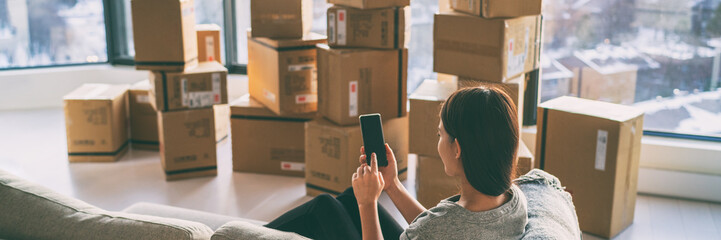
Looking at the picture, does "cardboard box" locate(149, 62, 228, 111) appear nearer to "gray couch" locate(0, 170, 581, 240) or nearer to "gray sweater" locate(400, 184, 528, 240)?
"gray couch" locate(0, 170, 581, 240)

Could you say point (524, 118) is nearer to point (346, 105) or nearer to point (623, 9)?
point (623, 9)

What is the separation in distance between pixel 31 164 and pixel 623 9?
3431 millimetres

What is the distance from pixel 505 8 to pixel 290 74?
1218 mm

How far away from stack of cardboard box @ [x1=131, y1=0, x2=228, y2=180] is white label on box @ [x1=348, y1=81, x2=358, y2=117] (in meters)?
0.79

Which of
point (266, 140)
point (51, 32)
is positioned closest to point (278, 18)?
point (266, 140)

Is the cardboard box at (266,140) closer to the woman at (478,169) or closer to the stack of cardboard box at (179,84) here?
the stack of cardboard box at (179,84)

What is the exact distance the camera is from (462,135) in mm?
1526

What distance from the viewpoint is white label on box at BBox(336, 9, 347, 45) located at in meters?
3.49

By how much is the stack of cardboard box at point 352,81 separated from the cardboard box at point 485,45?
320 mm

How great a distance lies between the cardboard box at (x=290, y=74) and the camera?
366cm

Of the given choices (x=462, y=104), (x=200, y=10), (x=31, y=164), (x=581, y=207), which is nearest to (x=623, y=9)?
(x=581, y=207)

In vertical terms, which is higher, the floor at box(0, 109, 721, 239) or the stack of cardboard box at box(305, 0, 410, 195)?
the stack of cardboard box at box(305, 0, 410, 195)

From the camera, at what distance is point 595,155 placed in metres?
3.11

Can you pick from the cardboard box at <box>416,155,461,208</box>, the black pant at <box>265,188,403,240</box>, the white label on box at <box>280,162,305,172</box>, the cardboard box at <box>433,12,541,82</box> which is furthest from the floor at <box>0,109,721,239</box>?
the black pant at <box>265,188,403,240</box>
